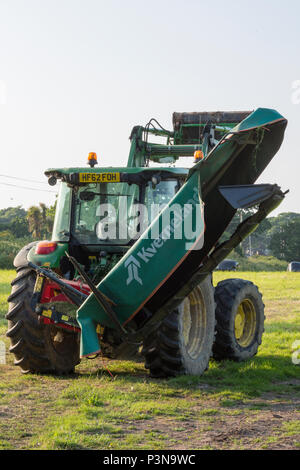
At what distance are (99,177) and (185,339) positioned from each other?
2.07 meters

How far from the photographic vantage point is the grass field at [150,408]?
4.37 m

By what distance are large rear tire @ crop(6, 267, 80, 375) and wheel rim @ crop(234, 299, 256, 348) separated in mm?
2432

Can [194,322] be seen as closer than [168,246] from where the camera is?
No

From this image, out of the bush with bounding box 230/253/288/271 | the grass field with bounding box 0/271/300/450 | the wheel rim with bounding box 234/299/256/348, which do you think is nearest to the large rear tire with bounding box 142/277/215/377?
the grass field with bounding box 0/271/300/450

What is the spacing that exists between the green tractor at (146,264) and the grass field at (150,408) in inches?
13.3

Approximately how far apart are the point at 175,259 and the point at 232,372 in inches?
75.3

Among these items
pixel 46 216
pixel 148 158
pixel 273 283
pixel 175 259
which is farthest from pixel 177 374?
pixel 46 216

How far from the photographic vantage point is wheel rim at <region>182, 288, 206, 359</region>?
6.93m

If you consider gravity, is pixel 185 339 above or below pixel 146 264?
below

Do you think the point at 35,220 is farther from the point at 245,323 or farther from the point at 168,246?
the point at 168,246

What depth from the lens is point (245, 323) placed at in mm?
8336

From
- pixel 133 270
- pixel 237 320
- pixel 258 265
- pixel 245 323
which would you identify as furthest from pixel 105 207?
pixel 258 265

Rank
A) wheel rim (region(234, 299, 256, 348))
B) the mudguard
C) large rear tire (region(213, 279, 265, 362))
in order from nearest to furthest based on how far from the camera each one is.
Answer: the mudguard
large rear tire (region(213, 279, 265, 362))
wheel rim (region(234, 299, 256, 348))

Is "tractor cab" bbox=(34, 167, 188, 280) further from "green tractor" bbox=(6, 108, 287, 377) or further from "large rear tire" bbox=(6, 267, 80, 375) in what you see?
"large rear tire" bbox=(6, 267, 80, 375)
